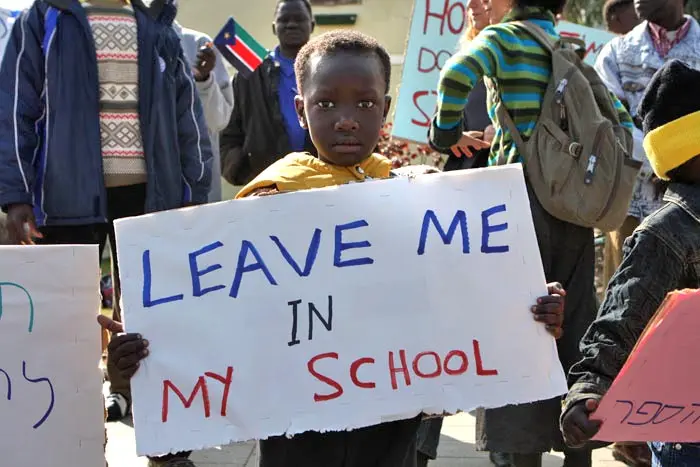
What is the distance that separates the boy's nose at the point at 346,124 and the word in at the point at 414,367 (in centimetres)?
57

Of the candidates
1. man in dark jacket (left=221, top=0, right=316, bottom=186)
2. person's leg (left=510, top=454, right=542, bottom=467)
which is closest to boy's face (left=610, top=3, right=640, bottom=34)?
man in dark jacket (left=221, top=0, right=316, bottom=186)

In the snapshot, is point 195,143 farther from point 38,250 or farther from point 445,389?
point 445,389

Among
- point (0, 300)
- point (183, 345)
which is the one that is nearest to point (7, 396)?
point (0, 300)

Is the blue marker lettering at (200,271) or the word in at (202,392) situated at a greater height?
the blue marker lettering at (200,271)

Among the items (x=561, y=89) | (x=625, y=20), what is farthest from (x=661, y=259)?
(x=625, y=20)

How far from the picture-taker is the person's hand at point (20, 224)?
3.82 meters

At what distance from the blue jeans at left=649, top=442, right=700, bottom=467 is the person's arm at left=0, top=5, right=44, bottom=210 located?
A: 2405 mm

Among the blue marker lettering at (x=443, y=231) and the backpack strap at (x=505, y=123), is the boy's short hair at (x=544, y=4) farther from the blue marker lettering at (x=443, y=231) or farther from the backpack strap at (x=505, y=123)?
the blue marker lettering at (x=443, y=231)

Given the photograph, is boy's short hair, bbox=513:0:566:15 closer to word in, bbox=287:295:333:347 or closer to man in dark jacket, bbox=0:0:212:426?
man in dark jacket, bbox=0:0:212:426

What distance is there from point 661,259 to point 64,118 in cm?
238

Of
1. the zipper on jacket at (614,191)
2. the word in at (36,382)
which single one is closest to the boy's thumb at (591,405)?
the word in at (36,382)

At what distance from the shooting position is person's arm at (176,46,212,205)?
4273mm

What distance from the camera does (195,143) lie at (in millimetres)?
4301

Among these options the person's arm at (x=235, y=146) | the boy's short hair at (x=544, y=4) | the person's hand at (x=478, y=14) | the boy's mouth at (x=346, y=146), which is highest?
the boy's short hair at (x=544, y=4)
